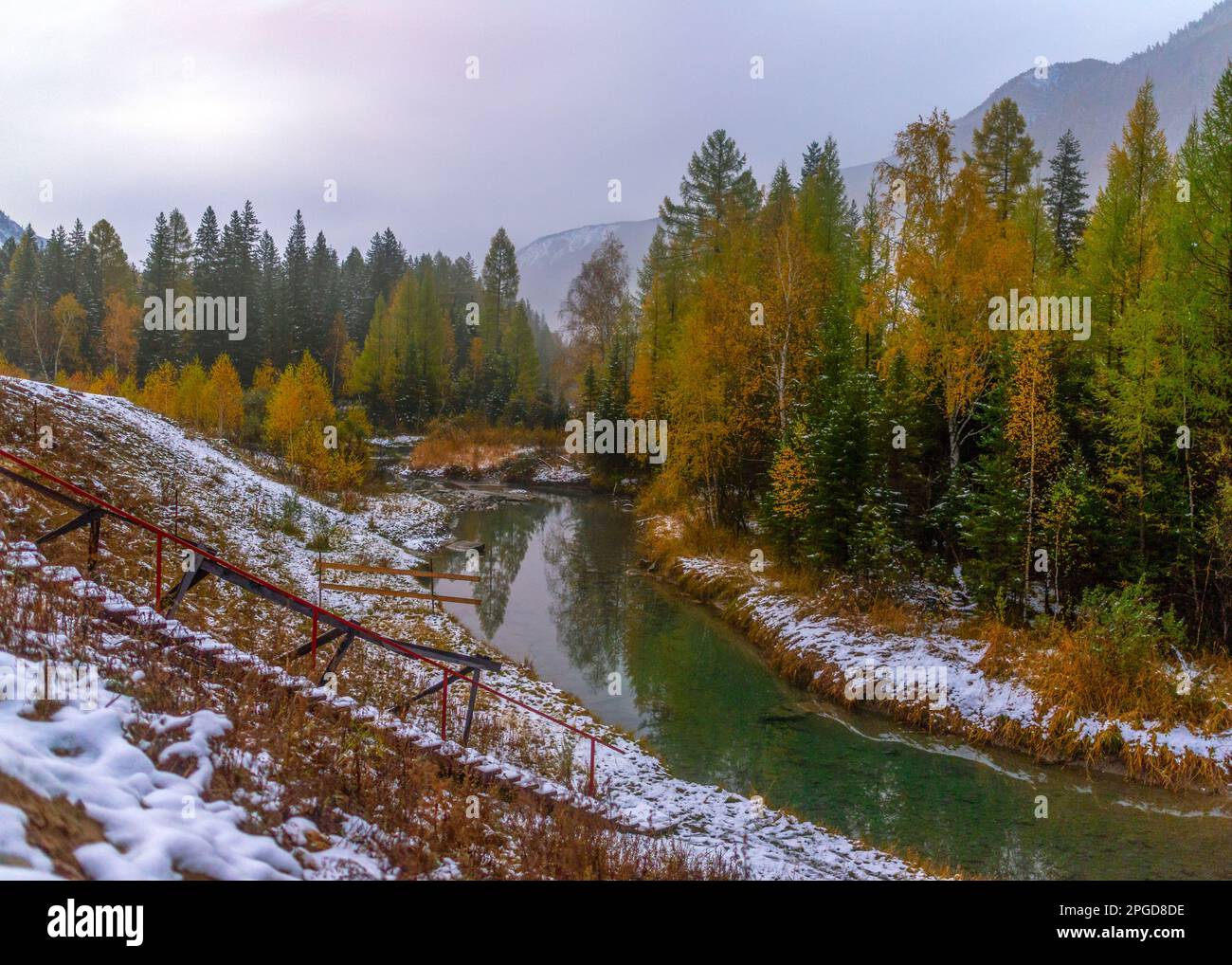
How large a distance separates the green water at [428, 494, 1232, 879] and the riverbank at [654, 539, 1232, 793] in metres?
0.45

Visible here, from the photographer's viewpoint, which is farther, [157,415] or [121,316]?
[121,316]

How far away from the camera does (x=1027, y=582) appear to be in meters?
17.8

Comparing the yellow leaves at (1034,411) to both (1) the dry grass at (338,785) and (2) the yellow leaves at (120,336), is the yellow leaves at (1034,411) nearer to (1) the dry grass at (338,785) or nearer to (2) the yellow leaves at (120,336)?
(1) the dry grass at (338,785)

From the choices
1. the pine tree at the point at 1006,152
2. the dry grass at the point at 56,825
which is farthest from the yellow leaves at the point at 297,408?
the pine tree at the point at 1006,152

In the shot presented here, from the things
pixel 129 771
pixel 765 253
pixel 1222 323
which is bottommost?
pixel 129 771

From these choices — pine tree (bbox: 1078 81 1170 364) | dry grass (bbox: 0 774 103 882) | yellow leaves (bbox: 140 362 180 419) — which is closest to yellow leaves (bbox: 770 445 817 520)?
pine tree (bbox: 1078 81 1170 364)

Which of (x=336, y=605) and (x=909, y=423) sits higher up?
(x=909, y=423)

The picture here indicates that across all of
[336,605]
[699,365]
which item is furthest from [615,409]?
[336,605]

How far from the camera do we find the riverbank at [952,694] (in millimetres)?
13359

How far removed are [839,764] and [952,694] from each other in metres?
3.88

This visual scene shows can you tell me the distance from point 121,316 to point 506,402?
37.8m

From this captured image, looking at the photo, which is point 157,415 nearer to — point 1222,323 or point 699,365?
point 699,365
